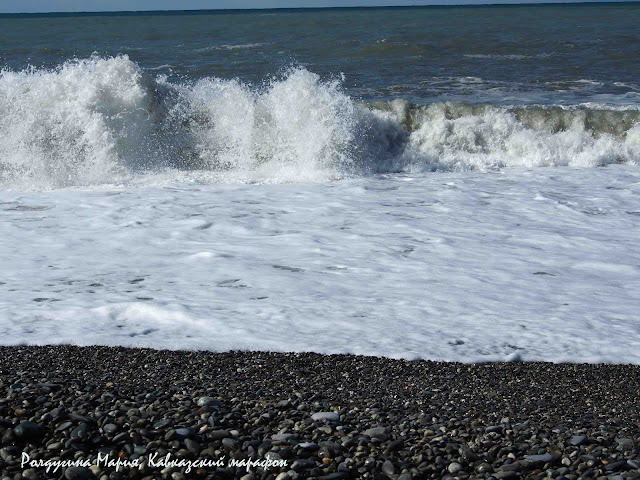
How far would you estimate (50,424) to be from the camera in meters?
2.97

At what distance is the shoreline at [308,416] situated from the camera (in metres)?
2.79

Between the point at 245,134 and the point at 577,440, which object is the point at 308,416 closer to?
the point at 577,440

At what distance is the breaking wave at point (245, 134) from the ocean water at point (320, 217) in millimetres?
34

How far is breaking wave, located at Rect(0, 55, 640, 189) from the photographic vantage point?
398 inches

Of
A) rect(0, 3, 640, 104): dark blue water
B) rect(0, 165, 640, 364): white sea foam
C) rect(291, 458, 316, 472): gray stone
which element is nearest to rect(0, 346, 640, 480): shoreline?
rect(291, 458, 316, 472): gray stone

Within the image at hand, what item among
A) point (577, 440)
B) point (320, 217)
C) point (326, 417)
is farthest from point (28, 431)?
point (320, 217)

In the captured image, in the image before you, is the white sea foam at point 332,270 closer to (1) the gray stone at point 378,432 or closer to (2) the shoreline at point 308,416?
(2) the shoreline at point 308,416

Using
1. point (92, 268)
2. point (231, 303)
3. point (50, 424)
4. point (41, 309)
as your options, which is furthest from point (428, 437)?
point (92, 268)

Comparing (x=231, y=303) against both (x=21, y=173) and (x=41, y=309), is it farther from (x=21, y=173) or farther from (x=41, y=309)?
(x=21, y=173)

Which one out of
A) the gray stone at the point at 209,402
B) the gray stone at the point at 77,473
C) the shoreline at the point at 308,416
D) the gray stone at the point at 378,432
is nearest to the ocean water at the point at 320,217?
the shoreline at the point at 308,416

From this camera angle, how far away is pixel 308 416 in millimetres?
3199

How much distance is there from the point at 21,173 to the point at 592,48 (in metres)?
20.1

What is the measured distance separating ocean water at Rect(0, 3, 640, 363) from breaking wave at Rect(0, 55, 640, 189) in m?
0.03

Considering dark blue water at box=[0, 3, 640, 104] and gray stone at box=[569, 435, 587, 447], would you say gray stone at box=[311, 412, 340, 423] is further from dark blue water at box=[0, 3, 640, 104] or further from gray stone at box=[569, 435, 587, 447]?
dark blue water at box=[0, 3, 640, 104]
